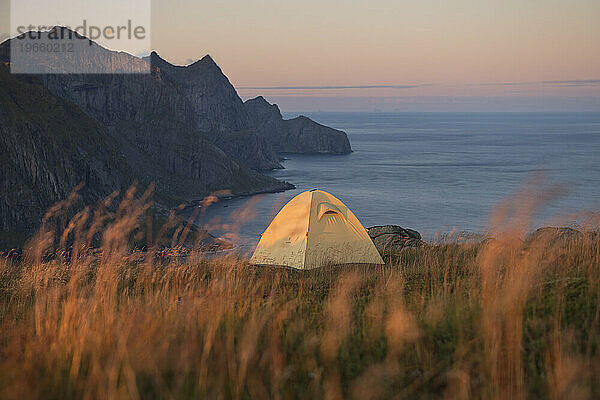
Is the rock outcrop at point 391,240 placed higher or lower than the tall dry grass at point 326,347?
lower

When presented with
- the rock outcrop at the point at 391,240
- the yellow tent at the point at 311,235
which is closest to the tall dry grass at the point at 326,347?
the yellow tent at the point at 311,235

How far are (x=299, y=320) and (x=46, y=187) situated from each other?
121876 millimetres

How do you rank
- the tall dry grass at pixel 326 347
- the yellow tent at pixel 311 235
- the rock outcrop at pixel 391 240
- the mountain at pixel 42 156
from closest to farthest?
the tall dry grass at pixel 326 347 < the yellow tent at pixel 311 235 < the rock outcrop at pixel 391 240 < the mountain at pixel 42 156

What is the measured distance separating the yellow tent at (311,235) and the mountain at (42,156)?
324 ft

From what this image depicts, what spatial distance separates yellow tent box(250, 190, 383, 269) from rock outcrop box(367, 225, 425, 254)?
A: 956 mm

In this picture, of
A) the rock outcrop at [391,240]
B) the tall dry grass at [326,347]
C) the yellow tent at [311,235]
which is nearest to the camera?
the tall dry grass at [326,347]

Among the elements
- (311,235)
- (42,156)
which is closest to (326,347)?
(311,235)

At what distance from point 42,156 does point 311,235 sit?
115086 mm

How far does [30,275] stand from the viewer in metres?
8.02

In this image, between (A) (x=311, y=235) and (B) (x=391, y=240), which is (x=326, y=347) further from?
(B) (x=391, y=240)

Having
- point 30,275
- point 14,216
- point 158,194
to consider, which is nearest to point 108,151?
point 158,194

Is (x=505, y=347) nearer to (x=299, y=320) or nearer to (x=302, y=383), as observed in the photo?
(x=302, y=383)

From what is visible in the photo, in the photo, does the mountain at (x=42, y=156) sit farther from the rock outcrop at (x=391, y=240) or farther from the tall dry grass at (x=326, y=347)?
the tall dry grass at (x=326, y=347)

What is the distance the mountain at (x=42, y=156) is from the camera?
105562mm
